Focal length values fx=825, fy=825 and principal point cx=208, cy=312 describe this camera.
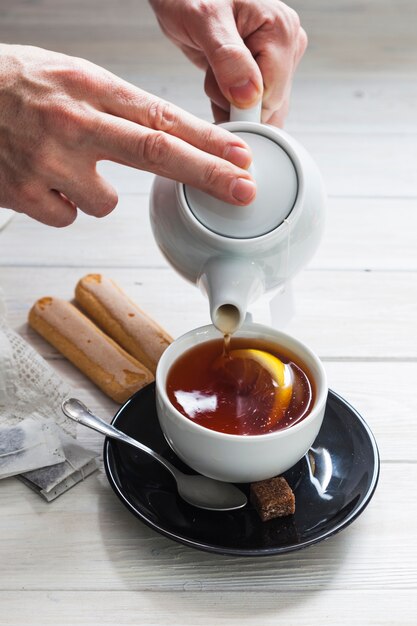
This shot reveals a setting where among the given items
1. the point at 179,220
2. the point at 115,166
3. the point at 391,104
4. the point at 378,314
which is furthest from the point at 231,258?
the point at 391,104

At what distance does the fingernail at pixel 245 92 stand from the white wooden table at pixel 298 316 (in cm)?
31

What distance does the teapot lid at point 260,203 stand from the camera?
74 centimetres

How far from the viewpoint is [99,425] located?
0.79 m

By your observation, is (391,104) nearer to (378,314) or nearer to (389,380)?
(378,314)

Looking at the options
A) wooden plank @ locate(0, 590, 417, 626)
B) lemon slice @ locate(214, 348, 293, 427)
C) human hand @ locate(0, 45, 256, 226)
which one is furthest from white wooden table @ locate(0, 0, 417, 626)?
human hand @ locate(0, 45, 256, 226)

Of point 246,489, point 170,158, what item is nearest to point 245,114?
point 170,158

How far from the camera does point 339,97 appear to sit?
165 centimetres

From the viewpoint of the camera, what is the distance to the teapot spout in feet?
2.48

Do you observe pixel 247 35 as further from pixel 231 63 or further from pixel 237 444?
pixel 237 444

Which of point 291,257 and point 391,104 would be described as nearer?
point 291,257

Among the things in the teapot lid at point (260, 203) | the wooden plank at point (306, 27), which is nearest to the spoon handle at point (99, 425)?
the teapot lid at point (260, 203)

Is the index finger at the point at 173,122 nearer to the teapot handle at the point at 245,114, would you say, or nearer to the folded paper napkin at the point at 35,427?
the teapot handle at the point at 245,114

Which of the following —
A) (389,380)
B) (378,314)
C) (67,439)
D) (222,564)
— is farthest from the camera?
(378,314)

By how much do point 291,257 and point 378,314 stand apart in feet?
0.99
